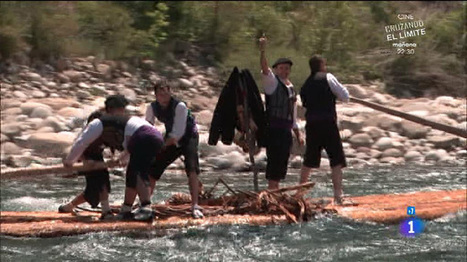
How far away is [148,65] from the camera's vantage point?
773 inches

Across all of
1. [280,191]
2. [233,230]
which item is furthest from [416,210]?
[233,230]

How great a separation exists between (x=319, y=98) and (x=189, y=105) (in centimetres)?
902

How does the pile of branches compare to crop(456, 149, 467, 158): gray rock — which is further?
crop(456, 149, 467, 158): gray rock

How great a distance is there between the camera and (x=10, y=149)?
1431cm

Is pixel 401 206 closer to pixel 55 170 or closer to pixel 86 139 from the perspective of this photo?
pixel 86 139

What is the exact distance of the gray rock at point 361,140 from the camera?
1579 centimetres

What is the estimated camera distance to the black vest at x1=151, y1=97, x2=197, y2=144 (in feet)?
25.5

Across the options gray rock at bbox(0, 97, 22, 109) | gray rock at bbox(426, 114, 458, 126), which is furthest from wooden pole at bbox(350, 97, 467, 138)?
gray rock at bbox(0, 97, 22, 109)

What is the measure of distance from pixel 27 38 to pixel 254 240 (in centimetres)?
1257

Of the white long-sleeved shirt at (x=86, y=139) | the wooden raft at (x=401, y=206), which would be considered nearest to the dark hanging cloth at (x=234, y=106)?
the wooden raft at (x=401, y=206)

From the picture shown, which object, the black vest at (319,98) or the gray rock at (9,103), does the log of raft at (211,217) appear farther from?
the gray rock at (9,103)

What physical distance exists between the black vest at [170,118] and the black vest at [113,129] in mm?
404

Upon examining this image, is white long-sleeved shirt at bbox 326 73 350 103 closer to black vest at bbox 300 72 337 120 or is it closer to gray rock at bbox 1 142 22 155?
black vest at bbox 300 72 337 120

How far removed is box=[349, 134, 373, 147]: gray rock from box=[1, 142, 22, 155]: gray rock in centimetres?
597
